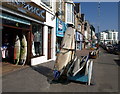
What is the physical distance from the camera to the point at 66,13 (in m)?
20.9

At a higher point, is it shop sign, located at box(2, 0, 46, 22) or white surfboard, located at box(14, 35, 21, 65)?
shop sign, located at box(2, 0, 46, 22)

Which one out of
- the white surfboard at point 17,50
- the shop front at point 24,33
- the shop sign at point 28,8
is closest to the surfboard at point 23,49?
the shop front at point 24,33

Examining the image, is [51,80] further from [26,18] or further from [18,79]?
[26,18]

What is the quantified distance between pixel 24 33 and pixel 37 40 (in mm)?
1917

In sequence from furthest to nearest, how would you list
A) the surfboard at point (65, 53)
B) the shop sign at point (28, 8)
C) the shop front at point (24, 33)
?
the shop front at point (24, 33) → the shop sign at point (28, 8) → the surfboard at point (65, 53)


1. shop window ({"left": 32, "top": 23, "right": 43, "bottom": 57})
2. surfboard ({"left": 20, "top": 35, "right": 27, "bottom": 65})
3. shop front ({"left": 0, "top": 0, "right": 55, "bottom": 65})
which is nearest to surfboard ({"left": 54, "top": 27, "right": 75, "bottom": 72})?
shop front ({"left": 0, "top": 0, "right": 55, "bottom": 65})

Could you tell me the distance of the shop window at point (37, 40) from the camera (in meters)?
11.4

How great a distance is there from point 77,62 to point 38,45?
635 centimetres

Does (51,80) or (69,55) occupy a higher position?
(69,55)

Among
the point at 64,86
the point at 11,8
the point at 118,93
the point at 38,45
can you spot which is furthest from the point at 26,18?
the point at 118,93

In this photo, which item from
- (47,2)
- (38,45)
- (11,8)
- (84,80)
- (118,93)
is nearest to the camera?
(118,93)

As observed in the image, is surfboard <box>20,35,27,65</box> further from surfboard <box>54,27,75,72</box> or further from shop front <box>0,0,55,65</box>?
surfboard <box>54,27,75,72</box>

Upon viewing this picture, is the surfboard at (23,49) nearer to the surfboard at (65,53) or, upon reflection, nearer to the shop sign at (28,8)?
the shop sign at (28,8)

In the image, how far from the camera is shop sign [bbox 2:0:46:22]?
755cm
